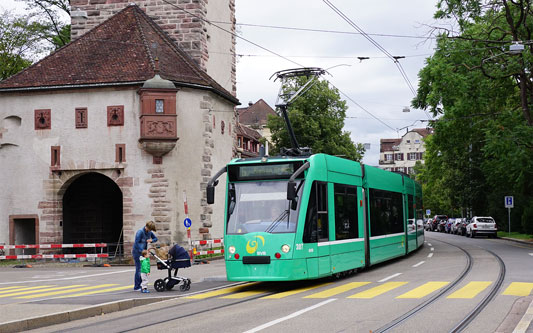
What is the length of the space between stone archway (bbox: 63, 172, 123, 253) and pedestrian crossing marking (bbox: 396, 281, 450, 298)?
2295 cm

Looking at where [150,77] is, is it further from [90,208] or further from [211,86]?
[90,208]

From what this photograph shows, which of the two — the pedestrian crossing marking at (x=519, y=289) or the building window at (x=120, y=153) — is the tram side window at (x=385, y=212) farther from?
the building window at (x=120, y=153)

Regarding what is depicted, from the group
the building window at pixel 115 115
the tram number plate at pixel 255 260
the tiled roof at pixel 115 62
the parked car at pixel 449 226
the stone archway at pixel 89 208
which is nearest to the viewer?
the tram number plate at pixel 255 260

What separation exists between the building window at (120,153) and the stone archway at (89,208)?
4069 mm

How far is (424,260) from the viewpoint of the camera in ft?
79.8

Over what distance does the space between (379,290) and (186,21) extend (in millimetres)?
26113

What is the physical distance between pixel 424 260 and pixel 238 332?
16.2 metres

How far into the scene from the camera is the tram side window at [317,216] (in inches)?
599

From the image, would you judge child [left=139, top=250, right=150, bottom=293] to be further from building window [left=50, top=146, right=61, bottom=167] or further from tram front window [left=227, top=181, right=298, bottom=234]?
building window [left=50, top=146, right=61, bottom=167]

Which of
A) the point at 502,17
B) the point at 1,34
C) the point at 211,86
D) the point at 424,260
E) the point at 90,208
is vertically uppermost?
the point at 1,34

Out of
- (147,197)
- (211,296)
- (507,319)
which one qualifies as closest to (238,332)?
(507,319)

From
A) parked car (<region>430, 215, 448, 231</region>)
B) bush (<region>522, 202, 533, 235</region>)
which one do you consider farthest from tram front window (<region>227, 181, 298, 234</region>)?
parked car (<region>430, 215, 448, 231</region>)

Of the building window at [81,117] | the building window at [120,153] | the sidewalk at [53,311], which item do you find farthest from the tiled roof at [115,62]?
the sidewalk at [53,311]

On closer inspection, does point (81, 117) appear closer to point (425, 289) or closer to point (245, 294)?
point (245, 294)
